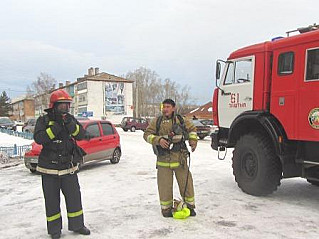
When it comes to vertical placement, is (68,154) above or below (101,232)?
above

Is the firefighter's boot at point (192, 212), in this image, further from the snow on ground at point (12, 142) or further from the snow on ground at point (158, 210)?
→ the snow on ground at point (12, 142)

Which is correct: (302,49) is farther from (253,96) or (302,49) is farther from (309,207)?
(309,207)

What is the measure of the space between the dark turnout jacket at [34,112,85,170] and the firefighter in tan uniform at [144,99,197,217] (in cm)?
123

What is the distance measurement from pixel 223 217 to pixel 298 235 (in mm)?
1134

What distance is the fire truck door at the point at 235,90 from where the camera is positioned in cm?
668

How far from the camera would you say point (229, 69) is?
286 inches

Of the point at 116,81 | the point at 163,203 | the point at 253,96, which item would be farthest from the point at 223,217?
the point at 116,81

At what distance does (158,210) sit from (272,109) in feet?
8.93

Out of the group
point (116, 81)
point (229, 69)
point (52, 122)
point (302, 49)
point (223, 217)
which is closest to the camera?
point (52, 122)

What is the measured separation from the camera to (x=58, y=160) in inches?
173

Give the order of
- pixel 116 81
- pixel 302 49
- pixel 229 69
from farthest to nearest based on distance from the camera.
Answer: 1. pixel 116 81
2. pixel 229 69
3. pixel 302 49

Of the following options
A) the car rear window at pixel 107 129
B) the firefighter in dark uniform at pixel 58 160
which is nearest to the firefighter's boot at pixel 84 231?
Answer: the firefighter in dark uniform at pixel 58 160

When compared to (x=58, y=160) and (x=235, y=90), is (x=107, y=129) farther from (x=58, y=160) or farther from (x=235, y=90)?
(x=58, y=160)

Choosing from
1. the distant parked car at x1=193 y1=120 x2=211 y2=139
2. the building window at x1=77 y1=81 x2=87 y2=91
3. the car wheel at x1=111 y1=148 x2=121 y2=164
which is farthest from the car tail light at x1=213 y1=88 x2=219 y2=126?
the building window at x1=77 y1=81 x2=87 y2=91
